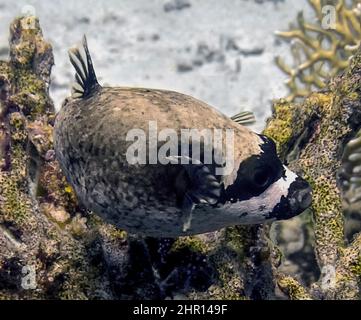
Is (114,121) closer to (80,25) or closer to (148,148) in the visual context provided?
(148,148)

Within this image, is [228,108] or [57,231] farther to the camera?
[228,108]

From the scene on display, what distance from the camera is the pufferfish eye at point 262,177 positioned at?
2150mm

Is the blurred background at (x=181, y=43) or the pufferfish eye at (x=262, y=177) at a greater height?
the blurred background at (x=181, y=43)

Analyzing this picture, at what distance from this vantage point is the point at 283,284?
2.92 metres

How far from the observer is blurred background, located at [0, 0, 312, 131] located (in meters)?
7.70

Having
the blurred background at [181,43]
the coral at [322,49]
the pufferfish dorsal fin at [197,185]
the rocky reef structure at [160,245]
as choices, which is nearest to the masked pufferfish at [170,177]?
the pufferfish dorsal fin at [197,185]

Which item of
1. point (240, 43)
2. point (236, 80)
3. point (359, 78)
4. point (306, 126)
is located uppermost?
point (240, 43)

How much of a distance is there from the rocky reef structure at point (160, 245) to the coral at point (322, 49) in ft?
9.71

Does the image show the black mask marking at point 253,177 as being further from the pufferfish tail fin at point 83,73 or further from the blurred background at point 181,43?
the blurred background at point 181,43

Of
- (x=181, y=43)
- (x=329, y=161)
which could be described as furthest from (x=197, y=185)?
A: (x=181, y=43)

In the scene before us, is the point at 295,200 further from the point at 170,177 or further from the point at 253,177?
the point at 170,177

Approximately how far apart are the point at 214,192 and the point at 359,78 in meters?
1.64

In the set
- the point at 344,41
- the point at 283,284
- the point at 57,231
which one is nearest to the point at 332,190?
the point at 283,284

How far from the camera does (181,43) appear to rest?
855 centimetres
